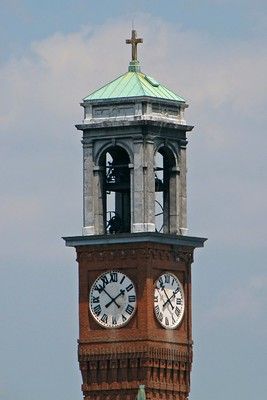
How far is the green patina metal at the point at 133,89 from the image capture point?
153625 mm

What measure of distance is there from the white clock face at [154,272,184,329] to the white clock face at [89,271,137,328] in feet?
3.93

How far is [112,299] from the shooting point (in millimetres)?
153125

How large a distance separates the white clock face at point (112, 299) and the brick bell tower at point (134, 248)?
0.14 feet

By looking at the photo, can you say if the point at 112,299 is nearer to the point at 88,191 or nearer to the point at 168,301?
the point at 168,301

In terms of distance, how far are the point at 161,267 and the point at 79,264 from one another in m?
3.70

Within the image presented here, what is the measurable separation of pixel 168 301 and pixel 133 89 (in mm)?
9550

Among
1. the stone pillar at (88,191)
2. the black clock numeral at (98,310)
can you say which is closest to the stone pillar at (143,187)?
the stone pillar at (88,191)

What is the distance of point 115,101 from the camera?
153375mm

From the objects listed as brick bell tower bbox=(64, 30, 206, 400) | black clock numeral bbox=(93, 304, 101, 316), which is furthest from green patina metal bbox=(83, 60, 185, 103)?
black clock numeral bbox=(93, 304, 101, 316)

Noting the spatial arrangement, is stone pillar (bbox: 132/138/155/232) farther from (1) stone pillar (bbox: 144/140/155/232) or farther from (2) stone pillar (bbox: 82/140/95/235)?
(2) stone pillar (bbox: 82/140/95/235)

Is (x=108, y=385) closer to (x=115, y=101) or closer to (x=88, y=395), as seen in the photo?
(x=88, y=395)

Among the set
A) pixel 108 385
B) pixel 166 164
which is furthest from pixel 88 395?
pixel 166 164

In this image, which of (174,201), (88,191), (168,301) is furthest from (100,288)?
(174,201)

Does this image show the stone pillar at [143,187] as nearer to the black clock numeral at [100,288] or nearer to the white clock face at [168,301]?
the white clock face at [168,301]
